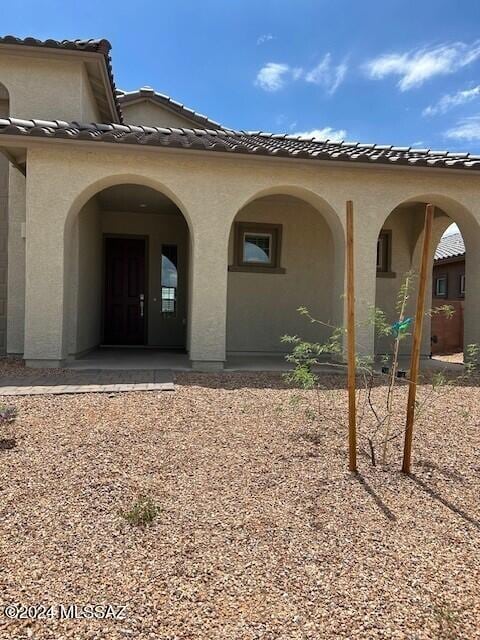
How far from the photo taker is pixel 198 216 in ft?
25.3

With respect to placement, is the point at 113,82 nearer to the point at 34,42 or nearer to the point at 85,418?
the point at 34,42

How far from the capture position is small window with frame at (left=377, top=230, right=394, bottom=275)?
10672 millimetres

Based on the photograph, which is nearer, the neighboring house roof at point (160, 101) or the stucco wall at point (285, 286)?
the stucco wall at point (285, 286)

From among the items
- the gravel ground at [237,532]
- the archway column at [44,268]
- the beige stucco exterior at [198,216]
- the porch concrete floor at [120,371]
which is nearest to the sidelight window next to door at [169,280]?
the porch concrete floor at [120,371]

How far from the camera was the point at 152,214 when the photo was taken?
11.5 meters

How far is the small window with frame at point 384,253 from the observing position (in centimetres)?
1067

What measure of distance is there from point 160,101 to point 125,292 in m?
6.01

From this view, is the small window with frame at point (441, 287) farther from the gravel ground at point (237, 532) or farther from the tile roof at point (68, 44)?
the gravel ground at point (237, 532)

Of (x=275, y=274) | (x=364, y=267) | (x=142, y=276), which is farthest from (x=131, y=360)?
(x=364, y=267)

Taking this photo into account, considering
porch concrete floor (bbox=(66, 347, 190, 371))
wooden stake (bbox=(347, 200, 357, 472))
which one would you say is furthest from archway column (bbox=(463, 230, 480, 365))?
wooden stake (bbox=(347, 200, 357, 472))

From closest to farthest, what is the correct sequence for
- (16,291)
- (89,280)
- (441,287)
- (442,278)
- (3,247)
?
(16,291) → (3,247) → (89,280) → (442,278) → (441,287)

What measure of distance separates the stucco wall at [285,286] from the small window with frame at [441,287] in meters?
15.8

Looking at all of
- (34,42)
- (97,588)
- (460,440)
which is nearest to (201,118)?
(34,42)

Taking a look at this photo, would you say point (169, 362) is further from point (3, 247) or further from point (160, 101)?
point (160, 101)
